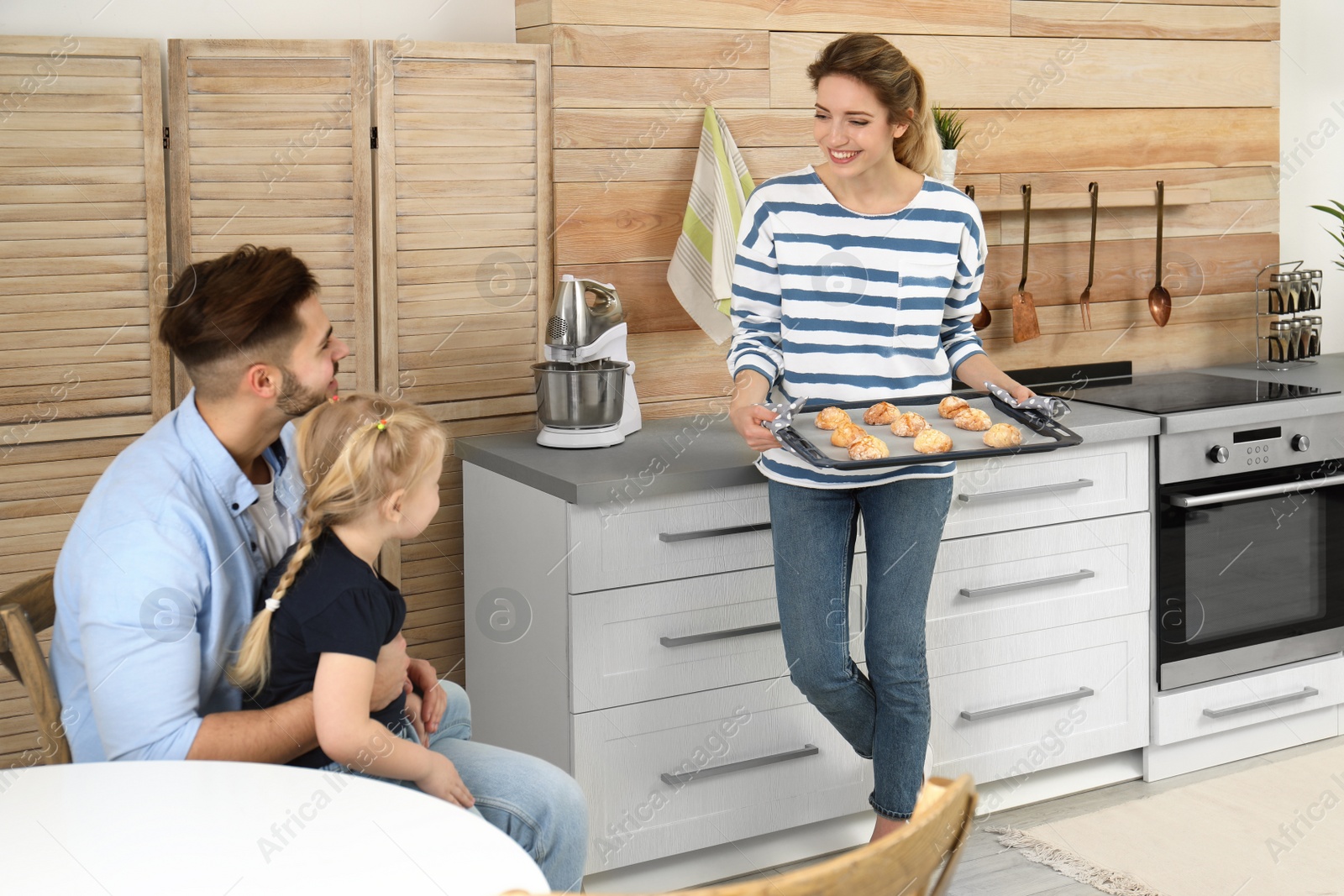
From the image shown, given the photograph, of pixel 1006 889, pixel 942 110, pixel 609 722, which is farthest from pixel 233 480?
pixel 942 110

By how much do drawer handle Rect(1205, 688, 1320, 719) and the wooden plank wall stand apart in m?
0.88

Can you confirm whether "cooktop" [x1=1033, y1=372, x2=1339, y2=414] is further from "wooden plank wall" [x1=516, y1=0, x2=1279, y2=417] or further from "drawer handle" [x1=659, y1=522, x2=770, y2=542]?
"drawer handle" [x1=659, y1=522, x2=770, y2=542]

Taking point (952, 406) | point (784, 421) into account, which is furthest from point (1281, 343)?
point (784, 421)

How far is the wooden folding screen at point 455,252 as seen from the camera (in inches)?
93.9

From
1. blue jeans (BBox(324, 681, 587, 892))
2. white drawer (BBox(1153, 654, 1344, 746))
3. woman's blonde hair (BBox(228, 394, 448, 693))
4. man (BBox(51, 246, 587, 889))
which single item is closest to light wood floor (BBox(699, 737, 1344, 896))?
white drawer (BBox(1153, 654, 1344, 746))

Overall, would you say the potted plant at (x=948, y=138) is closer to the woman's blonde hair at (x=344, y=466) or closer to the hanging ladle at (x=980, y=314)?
the hanging ladle at (x=980, y=314)

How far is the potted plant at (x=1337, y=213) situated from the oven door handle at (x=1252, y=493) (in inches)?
31.4

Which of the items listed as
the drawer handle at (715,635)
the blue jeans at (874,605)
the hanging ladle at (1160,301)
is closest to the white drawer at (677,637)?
the drawer handle at (715,635)

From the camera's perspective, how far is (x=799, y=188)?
215 cm

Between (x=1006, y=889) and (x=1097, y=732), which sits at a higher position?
(x=1097, y=732)

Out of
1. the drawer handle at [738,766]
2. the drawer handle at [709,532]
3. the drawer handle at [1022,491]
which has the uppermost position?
the drawer handle at [1022,491]

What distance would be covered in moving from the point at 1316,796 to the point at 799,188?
175 centimetres

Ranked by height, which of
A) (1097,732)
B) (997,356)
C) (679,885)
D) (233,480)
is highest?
(997,356)

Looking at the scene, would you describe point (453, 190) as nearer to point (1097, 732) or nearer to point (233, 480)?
point (233, 480)
